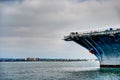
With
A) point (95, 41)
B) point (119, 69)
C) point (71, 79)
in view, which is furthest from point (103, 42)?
point (71, 79)

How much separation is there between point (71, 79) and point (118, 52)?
21222 millimetres

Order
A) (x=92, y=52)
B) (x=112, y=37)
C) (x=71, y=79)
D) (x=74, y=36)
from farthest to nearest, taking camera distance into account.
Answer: (x=92, y=52) → (x=74, y=36) → (x=112, y=37) → (x=71, y=79)

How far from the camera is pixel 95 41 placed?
228 ft

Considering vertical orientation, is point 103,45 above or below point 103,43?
below

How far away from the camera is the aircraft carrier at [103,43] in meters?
63.9

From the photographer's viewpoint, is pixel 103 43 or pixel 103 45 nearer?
pixel 103 43

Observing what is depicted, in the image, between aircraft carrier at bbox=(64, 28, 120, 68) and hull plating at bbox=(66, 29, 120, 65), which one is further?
hull plating at bbox=(66, 29, 120, 65)

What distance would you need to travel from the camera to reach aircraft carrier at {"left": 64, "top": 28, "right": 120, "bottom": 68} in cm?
6391

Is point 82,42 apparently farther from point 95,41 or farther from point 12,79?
point 12,79

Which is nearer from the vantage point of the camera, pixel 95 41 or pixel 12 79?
pixel 12 79

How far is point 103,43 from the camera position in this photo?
68938 mm

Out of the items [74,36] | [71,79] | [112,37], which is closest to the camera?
[71,79]

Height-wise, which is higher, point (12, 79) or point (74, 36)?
point (74, 36)

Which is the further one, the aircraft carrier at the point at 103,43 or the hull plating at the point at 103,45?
the hull plating at the point at 103,45
